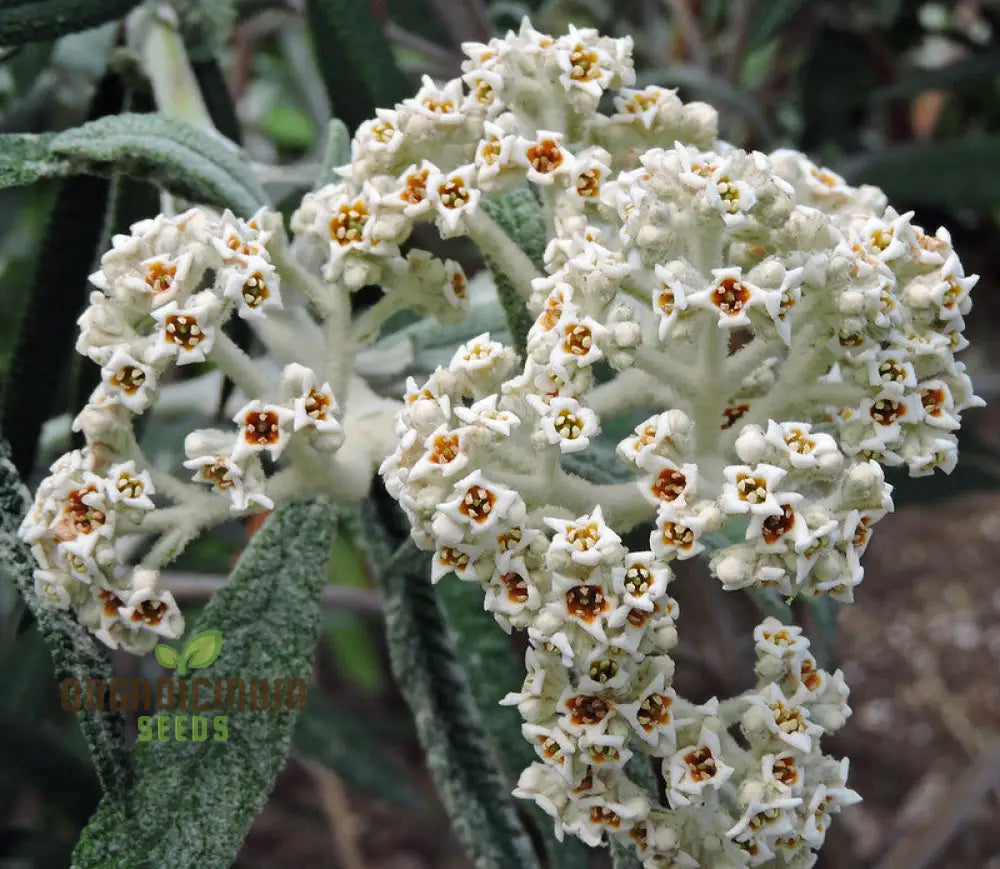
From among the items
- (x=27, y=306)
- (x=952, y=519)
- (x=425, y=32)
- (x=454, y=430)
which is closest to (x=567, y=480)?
(x=454, y=430)

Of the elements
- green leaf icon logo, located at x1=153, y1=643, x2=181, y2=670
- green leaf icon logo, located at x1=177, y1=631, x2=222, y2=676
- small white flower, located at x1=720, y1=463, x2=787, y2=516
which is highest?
small white flower, located at x1=720, y1=463, x2=787, y2=516

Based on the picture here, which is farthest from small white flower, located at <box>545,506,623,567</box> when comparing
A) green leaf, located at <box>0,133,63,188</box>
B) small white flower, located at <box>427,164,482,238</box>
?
green leaf, located at <box>0,133,63,188</box>

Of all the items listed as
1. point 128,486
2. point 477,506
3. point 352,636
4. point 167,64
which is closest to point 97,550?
point 128,486

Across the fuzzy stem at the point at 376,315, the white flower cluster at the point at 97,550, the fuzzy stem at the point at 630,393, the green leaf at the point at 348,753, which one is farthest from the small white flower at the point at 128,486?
the green leaf at the point at 348,753

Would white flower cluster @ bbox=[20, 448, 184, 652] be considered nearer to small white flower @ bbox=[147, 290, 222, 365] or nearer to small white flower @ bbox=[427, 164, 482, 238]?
small white flower @ bbox=[147, 290, 222, 365]

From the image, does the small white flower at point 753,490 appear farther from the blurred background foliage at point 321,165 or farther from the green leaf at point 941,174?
the green leaf at point 941,174

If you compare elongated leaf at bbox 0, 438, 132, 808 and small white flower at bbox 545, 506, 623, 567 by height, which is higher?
small white flower at bbox 545, 506, 623, 567
